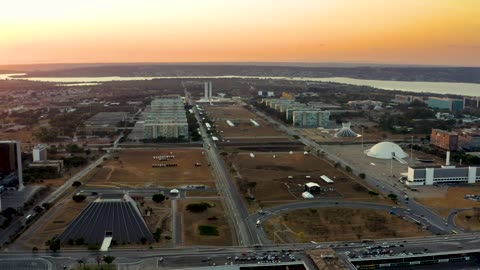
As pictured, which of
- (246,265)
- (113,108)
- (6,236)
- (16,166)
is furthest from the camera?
(113,108)

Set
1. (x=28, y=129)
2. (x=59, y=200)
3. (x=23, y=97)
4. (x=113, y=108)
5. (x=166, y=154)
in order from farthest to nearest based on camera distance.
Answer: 1. (x=23, y=97)
2. (x=113, y=108)
3. (x=28, y=129)
4. (x=166, y=154)
5. (x=59, y=200)

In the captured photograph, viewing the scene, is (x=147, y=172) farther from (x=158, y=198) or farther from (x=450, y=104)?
(x=450, y=104)

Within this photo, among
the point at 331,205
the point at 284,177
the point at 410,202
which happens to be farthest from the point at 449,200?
the point at 284,177

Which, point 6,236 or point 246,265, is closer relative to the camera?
point 246,265

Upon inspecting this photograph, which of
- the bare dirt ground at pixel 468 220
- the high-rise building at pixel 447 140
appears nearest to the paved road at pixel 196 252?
the bare dirt ground at pixel 468 220

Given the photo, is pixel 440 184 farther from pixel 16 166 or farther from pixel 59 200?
pixel 16 166

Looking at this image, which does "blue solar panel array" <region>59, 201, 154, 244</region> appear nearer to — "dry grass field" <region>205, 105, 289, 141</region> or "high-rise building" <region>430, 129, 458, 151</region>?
"dry grass field" <region>205, 105, 289, 141</region>

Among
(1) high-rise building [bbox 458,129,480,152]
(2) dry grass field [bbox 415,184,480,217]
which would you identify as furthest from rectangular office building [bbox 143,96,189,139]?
(2) dry grass field [bbox 415,184,480,217]

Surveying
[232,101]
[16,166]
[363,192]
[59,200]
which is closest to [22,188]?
[16,166]
